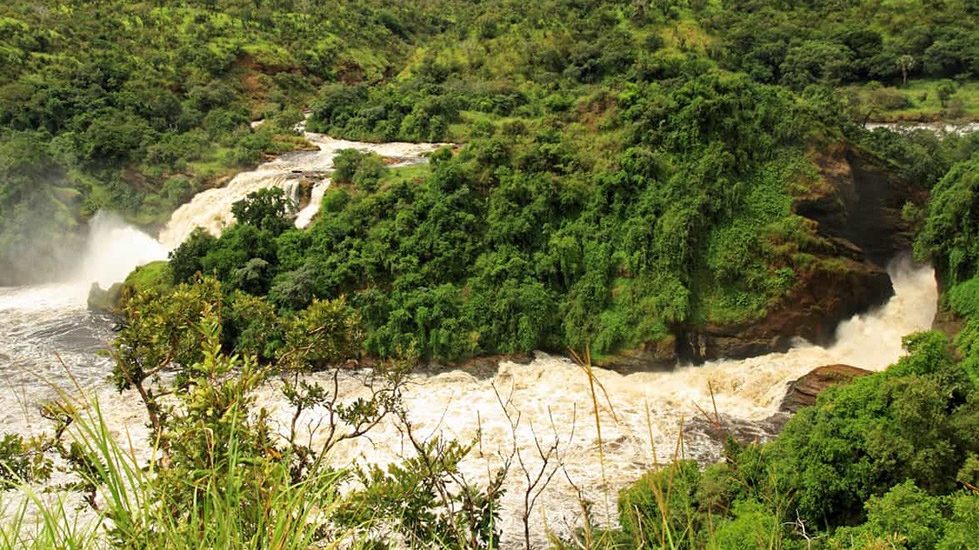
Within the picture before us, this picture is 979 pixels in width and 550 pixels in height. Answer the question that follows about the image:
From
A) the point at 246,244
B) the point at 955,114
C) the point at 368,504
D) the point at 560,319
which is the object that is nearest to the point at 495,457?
the point at 560,319

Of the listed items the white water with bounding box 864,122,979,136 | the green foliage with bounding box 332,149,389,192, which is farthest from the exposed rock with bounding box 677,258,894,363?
the white water with bounding box 864,122,979,136

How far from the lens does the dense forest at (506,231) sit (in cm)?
429

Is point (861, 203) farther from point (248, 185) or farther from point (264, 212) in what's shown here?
point (248, 185)

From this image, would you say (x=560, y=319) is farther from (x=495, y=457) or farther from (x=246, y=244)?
(x=246, y=244)

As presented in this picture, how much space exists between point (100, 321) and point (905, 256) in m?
23.8

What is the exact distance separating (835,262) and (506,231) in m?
8.50

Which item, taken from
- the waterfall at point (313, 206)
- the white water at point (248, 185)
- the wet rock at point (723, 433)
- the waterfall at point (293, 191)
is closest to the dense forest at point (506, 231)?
the waterfall at point (313, 206)

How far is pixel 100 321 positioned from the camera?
19.1m

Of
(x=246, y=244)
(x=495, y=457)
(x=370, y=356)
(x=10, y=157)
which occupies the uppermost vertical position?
(x=10, y=157)

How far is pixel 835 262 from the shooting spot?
15.9 m

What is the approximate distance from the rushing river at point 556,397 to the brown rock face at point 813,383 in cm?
31

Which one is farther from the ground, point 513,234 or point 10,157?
point 10,157

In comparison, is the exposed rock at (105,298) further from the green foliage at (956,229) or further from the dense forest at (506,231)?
the green foliage at (956,229)

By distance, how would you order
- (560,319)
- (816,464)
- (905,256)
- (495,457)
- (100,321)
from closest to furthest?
(816,464), (495,457), (560,319), (905,256), (100,321)
